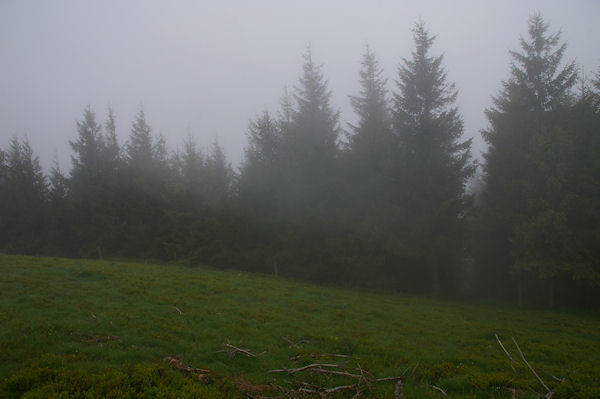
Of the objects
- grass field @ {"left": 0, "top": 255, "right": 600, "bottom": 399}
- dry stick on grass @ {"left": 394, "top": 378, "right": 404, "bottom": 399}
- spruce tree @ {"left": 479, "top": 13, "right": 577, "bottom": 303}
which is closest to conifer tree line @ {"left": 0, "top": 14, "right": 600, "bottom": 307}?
spruce tree @ {"left": 479, "top": 13, "right": 577, "bottom": 303}

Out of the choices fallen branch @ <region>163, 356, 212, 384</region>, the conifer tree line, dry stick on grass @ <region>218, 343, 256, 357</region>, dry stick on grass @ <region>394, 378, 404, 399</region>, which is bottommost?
dry stick on grass @ <region>394, 378, 404, 399</region>

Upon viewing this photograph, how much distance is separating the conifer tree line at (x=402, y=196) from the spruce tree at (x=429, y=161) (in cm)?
9

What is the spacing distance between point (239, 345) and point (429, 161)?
58.8 ft

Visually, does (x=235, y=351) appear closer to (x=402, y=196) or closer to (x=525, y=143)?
(x=402, y=196)

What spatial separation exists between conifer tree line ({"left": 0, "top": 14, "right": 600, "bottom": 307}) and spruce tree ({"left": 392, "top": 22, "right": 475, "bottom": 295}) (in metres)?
0.09

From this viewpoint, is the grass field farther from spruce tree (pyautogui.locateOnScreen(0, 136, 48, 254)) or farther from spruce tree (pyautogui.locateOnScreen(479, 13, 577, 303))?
spruce tree (pyautogui.locateOnScreen(0, 136, 48, 254))

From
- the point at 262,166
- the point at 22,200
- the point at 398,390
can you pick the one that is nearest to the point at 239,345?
the point at 398,390

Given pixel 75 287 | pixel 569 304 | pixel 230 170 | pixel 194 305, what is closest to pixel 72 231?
pixel 230 170

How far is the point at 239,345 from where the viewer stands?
750 centimetres

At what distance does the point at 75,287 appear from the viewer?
10.7 meters

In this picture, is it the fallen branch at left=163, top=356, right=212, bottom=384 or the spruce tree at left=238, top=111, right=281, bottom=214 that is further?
the spruce tree at left=238, top=111, right=281, bottom=214

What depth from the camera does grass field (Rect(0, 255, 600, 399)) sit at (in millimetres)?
5410

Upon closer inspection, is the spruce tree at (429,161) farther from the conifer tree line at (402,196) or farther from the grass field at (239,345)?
the grass field at (239,345)

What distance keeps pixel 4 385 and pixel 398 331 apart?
31.2ft
